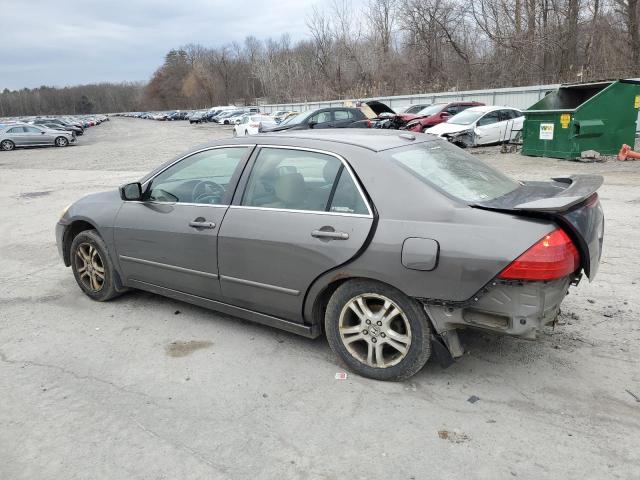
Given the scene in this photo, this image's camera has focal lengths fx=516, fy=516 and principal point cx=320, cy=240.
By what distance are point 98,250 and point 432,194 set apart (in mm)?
3239

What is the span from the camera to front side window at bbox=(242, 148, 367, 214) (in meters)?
3.37

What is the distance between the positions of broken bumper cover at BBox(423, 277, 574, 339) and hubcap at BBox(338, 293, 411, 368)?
28 centimetres

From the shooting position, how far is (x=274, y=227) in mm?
3553

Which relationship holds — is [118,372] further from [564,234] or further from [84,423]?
[564,234]

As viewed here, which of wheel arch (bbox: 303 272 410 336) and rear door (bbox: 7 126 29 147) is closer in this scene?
wheel arch (bbox: 303 272 410 336)

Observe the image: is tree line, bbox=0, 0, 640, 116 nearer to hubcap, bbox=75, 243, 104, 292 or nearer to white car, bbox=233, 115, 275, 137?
white car, bbox=233, 115, 275, 137

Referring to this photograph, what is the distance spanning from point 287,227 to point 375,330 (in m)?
0.90

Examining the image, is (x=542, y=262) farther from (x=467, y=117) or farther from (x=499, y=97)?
(x=499, y=97)

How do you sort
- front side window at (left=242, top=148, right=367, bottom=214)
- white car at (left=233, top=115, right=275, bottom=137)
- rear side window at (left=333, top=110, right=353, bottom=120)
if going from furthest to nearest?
white car at (left=233, top=115, right=275, bottom=137), rear side window at (left=333, top=110, right=353, bottom=120), front side window at (left=242, top=148, right=367, bottom=214)

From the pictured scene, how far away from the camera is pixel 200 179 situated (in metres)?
4.41

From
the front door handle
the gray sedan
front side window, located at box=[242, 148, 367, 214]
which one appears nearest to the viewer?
the gray sedan

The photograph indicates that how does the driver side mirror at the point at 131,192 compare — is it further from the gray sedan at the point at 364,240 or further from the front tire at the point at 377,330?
the front tire at the point at 377,330

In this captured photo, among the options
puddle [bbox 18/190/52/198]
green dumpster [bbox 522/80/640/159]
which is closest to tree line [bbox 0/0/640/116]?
green dumpster [bbox 522/80/640/159]

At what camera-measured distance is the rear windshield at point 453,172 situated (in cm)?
326
